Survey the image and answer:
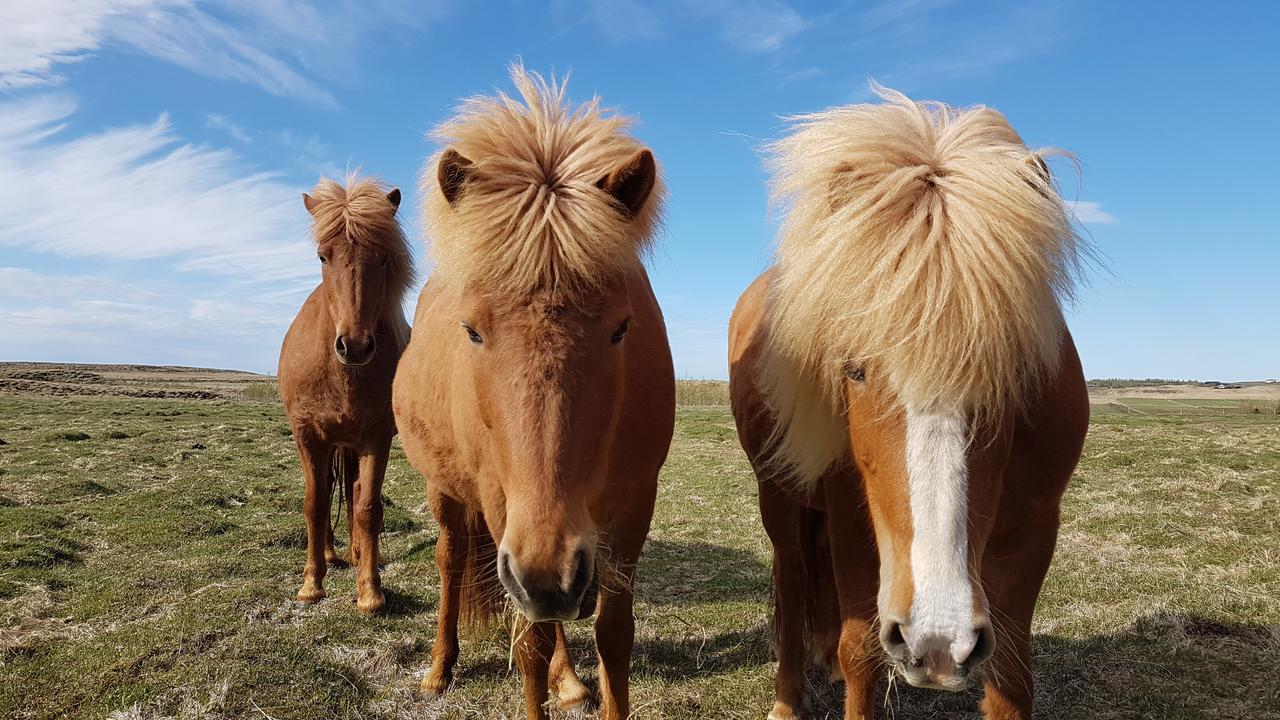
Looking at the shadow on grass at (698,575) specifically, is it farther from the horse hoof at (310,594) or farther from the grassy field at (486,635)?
the horse hoof at (310,594)

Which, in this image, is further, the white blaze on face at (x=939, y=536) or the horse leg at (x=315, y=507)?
the horse leg at (x=315, y=507)

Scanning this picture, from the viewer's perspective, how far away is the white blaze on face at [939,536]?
171 cm

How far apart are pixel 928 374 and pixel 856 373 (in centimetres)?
25

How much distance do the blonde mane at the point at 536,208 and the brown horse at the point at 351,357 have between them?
263cm

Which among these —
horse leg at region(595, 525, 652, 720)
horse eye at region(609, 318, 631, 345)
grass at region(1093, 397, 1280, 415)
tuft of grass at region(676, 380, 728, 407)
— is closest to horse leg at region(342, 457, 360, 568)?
horse leg at region(595, 525, 652, 720)

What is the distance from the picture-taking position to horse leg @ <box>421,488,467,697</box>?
3.91 metres

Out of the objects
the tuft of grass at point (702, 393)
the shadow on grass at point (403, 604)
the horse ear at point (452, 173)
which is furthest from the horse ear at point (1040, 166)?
the tuft of grass at point (702, 393)

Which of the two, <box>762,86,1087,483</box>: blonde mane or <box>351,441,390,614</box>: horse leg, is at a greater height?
<box>762,86,1087,483</box>: blonde mane

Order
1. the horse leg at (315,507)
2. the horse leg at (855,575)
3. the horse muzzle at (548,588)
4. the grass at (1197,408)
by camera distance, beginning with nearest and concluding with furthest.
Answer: the horse muzzle at (548,588) < the horse leg at (855,575) < the horse leg at (315,507) < the grass at (1197,408)

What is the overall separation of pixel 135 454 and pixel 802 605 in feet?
39.4

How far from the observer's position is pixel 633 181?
7.80 feet

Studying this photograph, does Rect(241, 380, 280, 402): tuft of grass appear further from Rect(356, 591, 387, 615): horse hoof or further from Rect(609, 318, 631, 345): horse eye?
Rect(609, 318, 631, 345): horse eye

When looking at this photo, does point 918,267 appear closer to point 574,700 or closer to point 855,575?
point 855,575

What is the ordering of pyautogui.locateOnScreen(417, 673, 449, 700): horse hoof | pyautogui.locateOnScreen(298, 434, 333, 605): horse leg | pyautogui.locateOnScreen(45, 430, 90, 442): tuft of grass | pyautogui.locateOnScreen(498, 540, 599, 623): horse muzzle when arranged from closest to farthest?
1. pyautogui.locateOnScreen(498, 540, 599, 623): horse muzzle
2. pyautogui.locateOnScreen(417, 673, 449, 700): horse hoof
3. pyautogui.locateOnScreen(298, 434, 333, 605): horse leg
4. pyautogui.locateOnScreen(45, 430, 90, 442): tuft of grass
